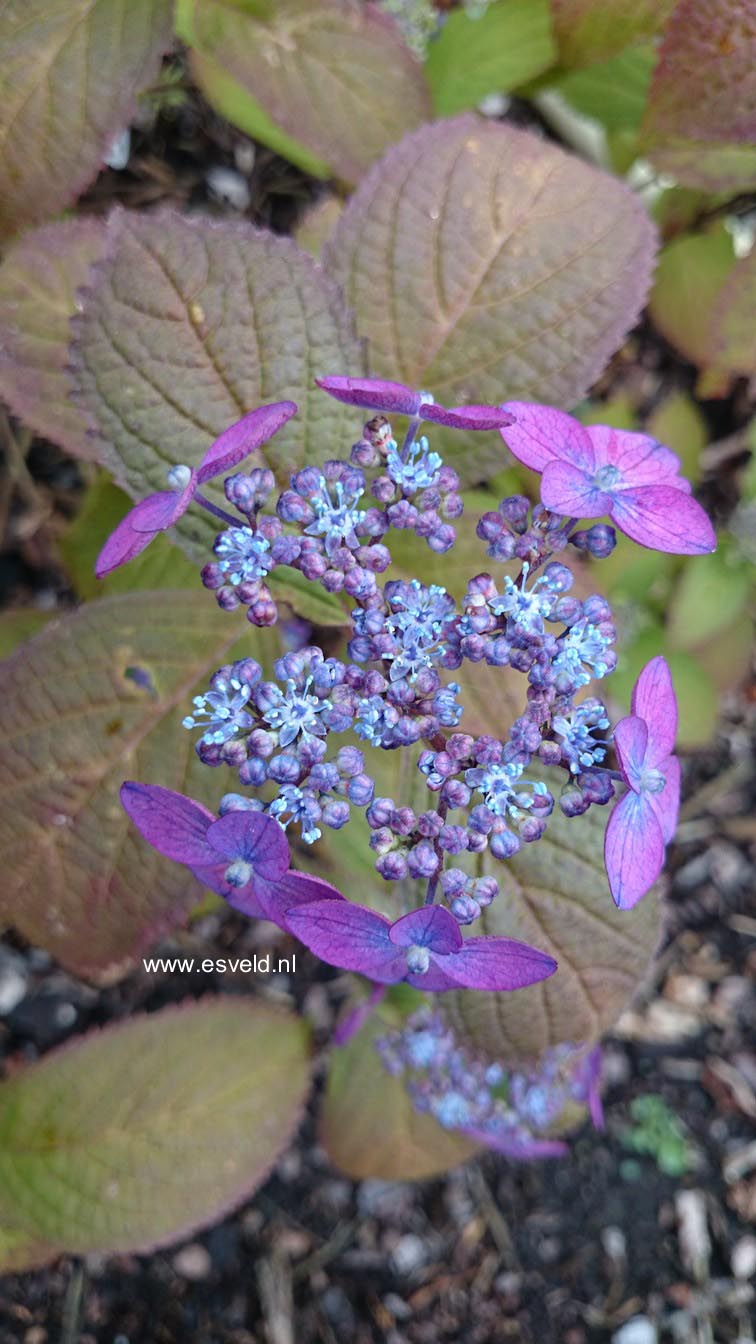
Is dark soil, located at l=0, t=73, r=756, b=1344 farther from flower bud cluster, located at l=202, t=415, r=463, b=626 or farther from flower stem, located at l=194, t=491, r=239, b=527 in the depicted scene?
flower bud cluster, located at l=202, t=415, r=463, b=626

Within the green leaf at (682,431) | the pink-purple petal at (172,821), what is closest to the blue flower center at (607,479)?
the pink-purple petal at (172,821)

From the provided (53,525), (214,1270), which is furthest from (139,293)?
(214,1270)

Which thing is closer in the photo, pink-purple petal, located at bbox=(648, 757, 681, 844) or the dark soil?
pink-purple petal, located at bbox=(648, 757, 681, 844)

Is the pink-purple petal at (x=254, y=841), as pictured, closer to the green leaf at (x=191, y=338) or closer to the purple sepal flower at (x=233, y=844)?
the purple sepal flower at (x=233, y=844)

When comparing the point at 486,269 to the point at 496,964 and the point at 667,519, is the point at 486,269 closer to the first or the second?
the point at 667,519

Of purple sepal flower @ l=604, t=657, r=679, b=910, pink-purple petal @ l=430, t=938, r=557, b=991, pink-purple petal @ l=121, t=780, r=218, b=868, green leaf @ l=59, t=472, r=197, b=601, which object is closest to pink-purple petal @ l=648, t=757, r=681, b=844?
purple sepal flower @ l=604, t=657, r=679, b=910
